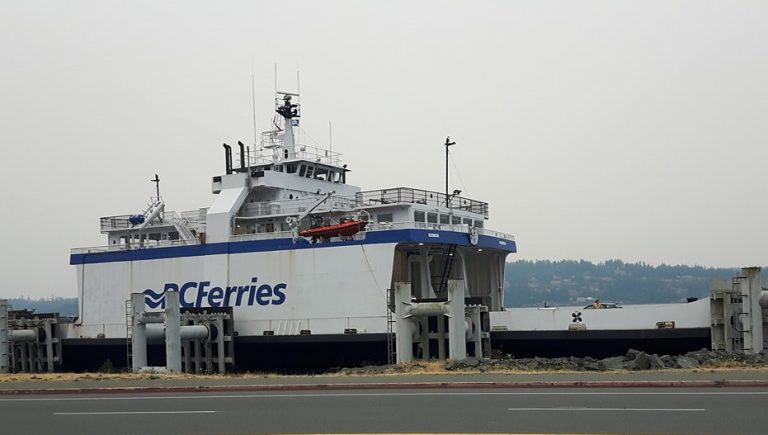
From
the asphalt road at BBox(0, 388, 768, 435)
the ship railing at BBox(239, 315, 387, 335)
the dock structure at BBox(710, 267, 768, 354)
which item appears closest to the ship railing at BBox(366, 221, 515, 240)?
the ship railing at BBox(239, 315, 387, 335)

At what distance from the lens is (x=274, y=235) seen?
3092 cm

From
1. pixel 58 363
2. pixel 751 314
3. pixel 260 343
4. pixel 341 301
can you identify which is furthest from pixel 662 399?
pixel 58 363

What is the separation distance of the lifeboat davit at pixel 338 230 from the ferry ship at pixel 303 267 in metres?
0.05

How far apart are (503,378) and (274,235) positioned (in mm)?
14812

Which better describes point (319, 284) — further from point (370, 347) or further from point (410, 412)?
point (410, 412)

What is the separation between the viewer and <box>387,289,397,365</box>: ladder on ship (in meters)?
27.2

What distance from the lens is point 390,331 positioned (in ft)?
90.4

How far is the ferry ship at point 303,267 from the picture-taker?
92.5 ft

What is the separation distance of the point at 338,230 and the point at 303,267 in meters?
1.89

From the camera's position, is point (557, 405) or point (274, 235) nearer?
point (557, 405)

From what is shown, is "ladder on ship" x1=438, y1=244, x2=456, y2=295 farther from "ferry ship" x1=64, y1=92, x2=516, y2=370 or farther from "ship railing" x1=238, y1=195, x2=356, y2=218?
"ship railing" x1=238, y1=195, x2=356, y2=218

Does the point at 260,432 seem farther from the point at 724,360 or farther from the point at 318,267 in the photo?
the point at 318,267

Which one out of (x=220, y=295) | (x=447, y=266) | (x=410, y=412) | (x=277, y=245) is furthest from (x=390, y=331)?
(x=410, y=412)

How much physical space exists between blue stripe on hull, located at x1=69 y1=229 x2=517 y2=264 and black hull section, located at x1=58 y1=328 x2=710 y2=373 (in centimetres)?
299
